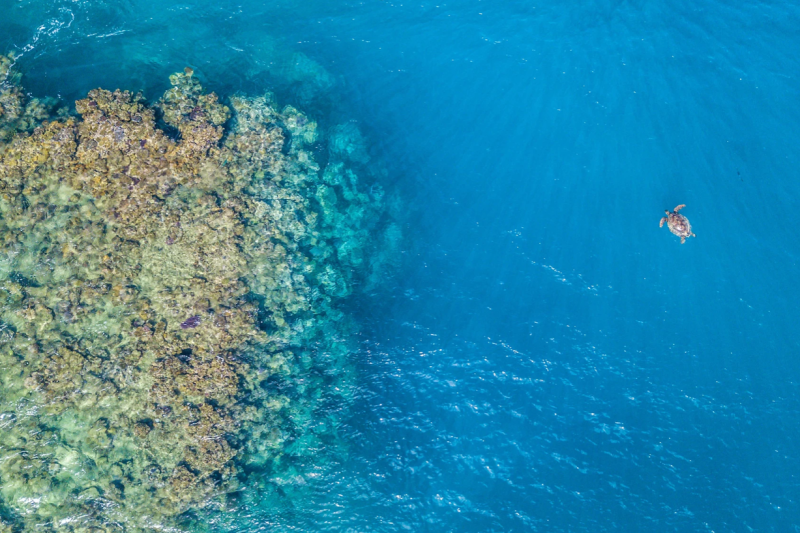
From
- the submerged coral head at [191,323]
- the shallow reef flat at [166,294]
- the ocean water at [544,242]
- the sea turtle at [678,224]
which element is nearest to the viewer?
the shallow reef flat at [166,294]

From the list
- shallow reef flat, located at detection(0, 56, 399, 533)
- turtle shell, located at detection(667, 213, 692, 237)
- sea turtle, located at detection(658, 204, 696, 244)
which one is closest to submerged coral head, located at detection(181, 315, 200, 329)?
shallow reef flat, located at detection(0, 56, 399, 533)

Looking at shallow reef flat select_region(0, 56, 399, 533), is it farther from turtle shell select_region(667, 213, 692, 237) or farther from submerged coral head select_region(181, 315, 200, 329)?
turtle shell select_region(667, 213, 692, 237)

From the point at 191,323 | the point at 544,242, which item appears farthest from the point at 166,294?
the point at 544,242

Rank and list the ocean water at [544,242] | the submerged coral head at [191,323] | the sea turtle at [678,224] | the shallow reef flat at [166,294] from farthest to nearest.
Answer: the sea turtle at [678,224]
the submerged coral head at [191,323]
the ocean water at [544,242]
the shallow reef flat at [166,294]

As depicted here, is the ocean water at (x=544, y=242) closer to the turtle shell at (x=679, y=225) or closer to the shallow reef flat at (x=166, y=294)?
the turtle shell at (x=679, y=225)

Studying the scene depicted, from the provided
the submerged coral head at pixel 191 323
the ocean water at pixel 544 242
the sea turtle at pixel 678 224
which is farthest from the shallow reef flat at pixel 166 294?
the sea turtle at pixel 678 224

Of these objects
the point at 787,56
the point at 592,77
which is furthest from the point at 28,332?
the point at 787,56

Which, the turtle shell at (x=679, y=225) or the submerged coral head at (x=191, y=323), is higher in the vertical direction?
the turtle shell at (x=679, y=225)
